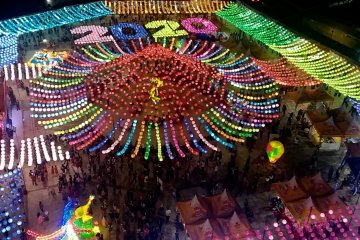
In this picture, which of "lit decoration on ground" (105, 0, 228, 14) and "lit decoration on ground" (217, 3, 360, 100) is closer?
"lit decoration on ground" (217, 3, 360, 100)

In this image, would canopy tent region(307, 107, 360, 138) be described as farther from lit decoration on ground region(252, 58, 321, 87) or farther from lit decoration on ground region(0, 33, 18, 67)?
lit decoration on ground region(0, 33, 18, 67)

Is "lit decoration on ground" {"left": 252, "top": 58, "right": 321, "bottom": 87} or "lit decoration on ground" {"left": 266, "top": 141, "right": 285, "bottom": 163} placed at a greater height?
"lit decoration on ground" {"left": 252, "top": 58, "right": 321, "bottom": 87}

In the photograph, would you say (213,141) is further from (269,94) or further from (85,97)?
(85,97)

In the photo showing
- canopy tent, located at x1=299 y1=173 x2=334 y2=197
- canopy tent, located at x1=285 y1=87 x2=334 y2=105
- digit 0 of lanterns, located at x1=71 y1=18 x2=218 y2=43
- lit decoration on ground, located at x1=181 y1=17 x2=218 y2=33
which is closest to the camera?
canopy tent, located at x1=299 y1=173 x2=334 y2=197

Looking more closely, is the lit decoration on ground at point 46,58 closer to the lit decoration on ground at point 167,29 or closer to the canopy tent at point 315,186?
the lit decoration on ground at point 167,29

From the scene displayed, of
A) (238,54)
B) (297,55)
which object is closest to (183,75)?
(238,54)

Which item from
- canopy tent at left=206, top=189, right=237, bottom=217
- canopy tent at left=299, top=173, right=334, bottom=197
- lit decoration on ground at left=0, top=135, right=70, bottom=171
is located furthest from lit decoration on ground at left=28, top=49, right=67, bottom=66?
canopy tent at left=299, top=173, right=334, bottom=197

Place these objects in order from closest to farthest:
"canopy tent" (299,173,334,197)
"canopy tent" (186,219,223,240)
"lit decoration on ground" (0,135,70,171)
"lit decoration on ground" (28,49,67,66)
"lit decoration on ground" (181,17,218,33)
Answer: "canopy tent" (186,219,223,240) < "canopy tent" (299,173,334,197) < "lit decoration on ground" (0,135,70,171) < "lit decoration on ground" (28,49,67,66) < "lit decoration on ground" (181,17,218,33)
